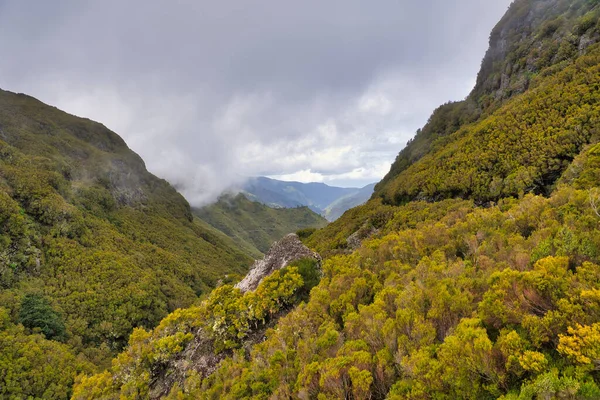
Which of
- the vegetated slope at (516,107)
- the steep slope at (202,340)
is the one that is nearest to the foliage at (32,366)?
the steep slope at (202,340)

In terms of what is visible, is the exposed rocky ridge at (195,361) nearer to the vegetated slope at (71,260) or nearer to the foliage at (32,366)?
the foliage at (32,366)

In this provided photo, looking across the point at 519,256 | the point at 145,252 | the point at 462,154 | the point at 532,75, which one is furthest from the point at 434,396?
the point at 145,252

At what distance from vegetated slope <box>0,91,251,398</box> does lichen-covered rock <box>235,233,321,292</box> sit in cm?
4591

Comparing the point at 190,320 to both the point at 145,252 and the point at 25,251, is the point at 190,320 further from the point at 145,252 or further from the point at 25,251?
the point at 145,252

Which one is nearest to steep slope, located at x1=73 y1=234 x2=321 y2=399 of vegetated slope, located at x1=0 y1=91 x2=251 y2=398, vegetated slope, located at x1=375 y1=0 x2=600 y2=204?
vegetated slope, located at x1=375 y1=0 x2=600 y2=204

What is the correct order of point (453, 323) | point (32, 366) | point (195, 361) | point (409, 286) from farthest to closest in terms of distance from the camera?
point (32, 366)
point (195, 361)
point (409, 286)
point (453, 323)

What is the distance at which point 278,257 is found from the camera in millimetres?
22266

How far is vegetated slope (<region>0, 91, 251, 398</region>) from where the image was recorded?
50.1 m

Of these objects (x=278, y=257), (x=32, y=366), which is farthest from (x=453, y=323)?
(x=32, y=366)

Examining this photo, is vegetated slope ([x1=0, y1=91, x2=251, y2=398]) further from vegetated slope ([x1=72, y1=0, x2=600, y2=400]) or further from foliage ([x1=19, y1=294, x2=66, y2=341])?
vegetated slope ([x1=72, y1=0, x2=600, y2=400])

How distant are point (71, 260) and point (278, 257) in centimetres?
8334

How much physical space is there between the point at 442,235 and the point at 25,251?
94033 mm

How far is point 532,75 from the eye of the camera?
5694 centimetres

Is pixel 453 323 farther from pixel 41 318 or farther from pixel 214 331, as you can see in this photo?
pixel 41 318
